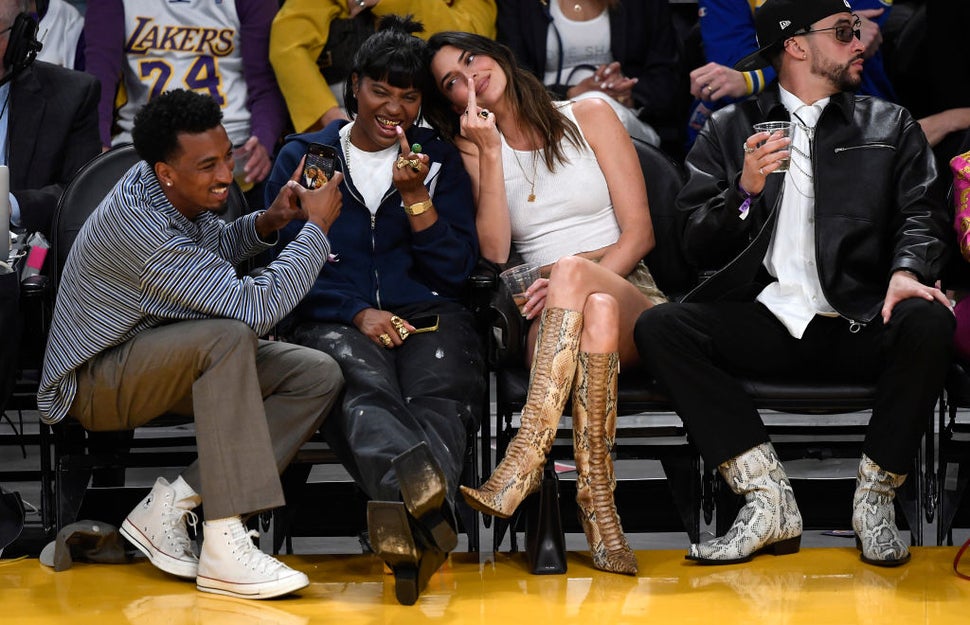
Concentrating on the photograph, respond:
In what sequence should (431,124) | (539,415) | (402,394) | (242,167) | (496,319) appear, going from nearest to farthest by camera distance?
(539,415)
(402,394)
(496,319)
(431,124)
(242,167)

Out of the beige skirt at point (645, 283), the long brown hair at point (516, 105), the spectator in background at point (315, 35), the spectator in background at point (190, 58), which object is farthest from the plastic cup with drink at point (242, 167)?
the beige skirt at point (645, 283)

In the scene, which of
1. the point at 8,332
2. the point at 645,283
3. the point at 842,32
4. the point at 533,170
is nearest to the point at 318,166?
the point at 533,170

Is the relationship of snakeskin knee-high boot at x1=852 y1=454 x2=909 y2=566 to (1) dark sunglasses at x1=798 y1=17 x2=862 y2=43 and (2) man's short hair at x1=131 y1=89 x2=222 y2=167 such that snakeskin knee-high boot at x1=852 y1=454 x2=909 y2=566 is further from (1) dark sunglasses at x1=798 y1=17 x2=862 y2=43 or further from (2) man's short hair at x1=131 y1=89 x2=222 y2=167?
(2) man's short hair at x1=131 y1=89 x2=222 y2=167

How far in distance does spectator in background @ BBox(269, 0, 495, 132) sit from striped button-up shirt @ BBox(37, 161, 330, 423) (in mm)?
1458

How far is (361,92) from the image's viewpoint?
4.08 m

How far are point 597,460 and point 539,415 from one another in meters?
0.19

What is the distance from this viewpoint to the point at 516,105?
423 cm

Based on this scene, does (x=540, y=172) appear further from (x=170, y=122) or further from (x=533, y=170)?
(x=170, y=122)

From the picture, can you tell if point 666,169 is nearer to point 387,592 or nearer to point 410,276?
point 410,276

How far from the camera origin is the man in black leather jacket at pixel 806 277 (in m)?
3.60

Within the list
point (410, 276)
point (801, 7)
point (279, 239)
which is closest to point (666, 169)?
point (801, 7)

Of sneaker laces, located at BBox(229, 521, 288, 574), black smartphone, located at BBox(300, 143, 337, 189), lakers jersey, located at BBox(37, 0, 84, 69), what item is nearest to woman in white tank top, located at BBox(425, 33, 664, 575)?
black smartphone, located at BBox(300, 143, 337, 189)

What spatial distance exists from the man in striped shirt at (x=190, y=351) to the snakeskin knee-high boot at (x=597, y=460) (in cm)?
63

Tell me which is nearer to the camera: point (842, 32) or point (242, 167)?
point (842, 32)
